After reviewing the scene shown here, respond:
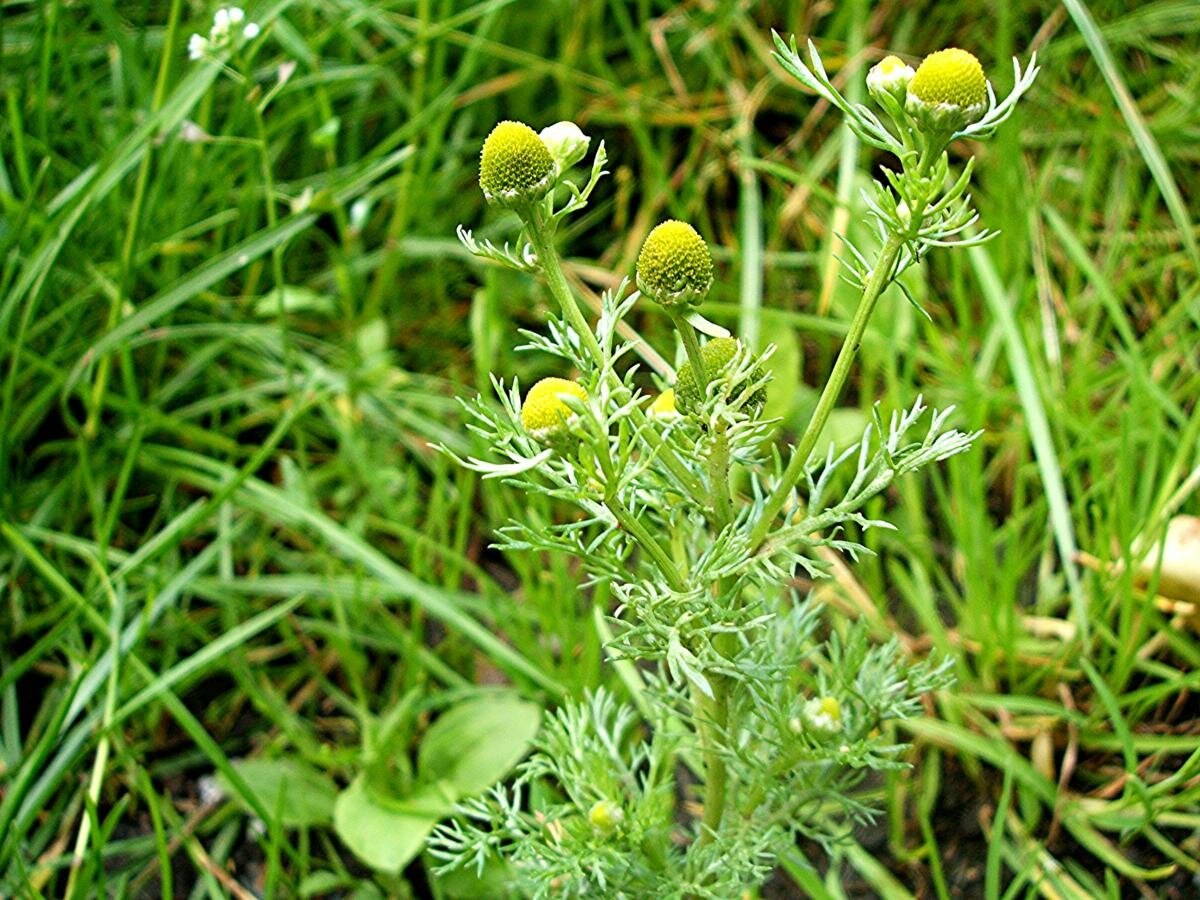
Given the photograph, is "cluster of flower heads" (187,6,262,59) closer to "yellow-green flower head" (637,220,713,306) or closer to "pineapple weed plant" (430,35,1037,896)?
"pineapple weed plant" (430,35,1037,896)

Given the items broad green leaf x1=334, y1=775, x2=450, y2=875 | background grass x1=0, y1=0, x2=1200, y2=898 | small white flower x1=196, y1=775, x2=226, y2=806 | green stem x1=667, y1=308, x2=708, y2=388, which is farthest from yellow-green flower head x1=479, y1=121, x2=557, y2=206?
small white flower x1=196, y1=775, x2=226, y2=806

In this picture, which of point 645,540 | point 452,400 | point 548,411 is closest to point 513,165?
point 548,411

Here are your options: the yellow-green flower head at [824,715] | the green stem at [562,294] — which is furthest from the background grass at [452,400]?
the green stem at [562,294]

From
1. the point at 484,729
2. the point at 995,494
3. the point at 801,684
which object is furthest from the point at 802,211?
the point at 484,729

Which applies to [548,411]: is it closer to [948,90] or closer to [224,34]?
[948,90]

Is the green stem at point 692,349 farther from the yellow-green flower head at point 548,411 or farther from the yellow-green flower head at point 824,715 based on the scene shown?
the yellow-green flower head at point 824,715
